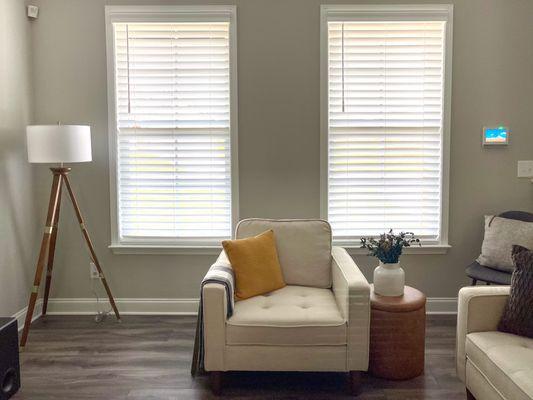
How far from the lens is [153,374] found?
2.98 meters

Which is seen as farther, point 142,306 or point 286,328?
point 142,306

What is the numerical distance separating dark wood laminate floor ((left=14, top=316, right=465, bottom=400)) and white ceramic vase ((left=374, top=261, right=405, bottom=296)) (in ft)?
1.71

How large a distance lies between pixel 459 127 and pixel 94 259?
3.08m

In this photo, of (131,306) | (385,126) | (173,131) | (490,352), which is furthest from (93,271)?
(490,352)

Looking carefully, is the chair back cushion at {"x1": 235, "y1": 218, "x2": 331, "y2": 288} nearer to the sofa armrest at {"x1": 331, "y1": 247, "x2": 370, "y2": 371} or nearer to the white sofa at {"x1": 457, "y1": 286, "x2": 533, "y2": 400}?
the sofa armrest at {"x1": 331, "y1": 247, "x2": 370, "y2": 371}

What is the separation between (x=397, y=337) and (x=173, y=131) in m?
2.32

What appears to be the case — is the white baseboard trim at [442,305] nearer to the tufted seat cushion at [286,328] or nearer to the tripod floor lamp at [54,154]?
the tufted seat cushion at [286,328]

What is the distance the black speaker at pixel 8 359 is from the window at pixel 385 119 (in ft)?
8.53

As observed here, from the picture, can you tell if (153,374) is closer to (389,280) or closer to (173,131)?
(389,280)

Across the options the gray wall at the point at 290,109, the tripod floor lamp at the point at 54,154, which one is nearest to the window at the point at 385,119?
the gray wall at the point at 290,109

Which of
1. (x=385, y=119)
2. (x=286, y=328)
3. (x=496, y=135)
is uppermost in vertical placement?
(x=385, y=119)

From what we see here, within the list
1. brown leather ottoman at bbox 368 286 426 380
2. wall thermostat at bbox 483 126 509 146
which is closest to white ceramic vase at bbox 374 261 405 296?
brown leather ottoman at bbox 368 286 426 380

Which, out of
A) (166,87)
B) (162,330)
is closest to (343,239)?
(162,330)

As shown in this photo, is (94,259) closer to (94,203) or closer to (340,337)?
(94,203)
